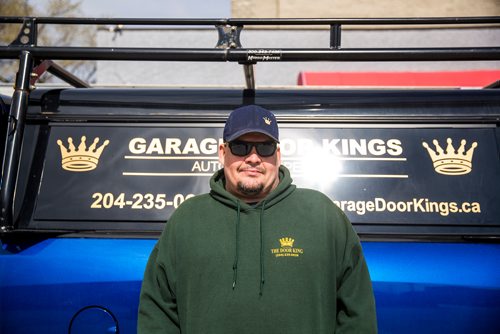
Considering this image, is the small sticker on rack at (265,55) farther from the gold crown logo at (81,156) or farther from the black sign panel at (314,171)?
the gold crown logo at (81,156)

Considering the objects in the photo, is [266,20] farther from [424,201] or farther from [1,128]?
[1,128]

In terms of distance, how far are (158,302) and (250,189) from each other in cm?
52

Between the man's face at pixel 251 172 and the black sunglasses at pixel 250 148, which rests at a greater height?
the black sunglasses at pixel 250 148

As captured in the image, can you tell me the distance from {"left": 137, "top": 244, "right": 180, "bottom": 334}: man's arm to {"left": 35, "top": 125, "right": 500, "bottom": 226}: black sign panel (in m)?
0.63

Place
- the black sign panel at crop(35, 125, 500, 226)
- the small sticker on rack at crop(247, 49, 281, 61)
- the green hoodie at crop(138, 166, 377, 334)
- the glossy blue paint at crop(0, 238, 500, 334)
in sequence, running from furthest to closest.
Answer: the small sticker on rack at crop(247, 49, 281, 61)
the black sign panel at crop(35, 125, 500, 226)
the glossy blue paint at crop(0, 238, 500, 334)
the green hoodie at crop(138, 166, 377, 334)

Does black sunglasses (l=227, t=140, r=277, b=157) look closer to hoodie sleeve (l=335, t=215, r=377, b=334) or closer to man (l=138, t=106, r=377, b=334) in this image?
man (l=138, t=106, r=377, b=334)

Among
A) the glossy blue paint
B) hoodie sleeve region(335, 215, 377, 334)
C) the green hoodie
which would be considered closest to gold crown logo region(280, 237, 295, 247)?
the green hoodie

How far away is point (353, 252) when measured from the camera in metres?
1.65

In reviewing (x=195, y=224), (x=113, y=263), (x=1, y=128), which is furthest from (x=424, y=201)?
(x=1, y=128)

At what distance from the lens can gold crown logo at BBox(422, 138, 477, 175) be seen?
2295mm

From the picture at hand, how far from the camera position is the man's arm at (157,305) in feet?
5.34

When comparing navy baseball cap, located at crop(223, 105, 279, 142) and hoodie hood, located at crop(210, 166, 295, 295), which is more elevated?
navy baseball cap, located at crop(223, 105, 279, 142)

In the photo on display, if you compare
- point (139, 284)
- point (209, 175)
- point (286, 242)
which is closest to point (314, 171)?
point (209, 175)

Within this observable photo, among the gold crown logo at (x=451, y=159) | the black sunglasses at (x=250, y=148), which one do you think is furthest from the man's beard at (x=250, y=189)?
the gold crown logo at (x=451, y=159)
